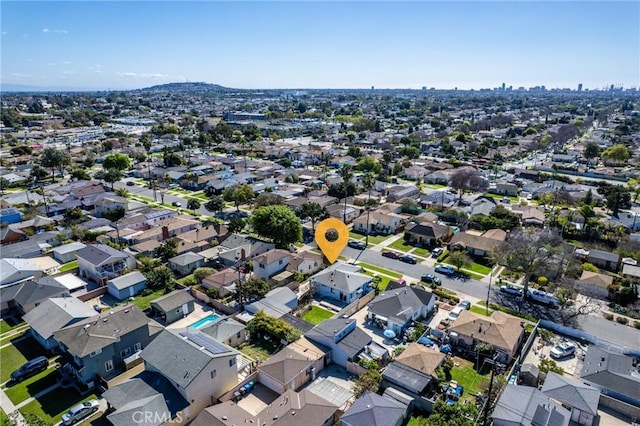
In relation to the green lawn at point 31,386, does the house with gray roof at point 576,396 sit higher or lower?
higher

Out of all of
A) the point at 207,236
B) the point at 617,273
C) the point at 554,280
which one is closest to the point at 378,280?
the point at 554,280

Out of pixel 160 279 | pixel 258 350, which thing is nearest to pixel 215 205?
pixel 160 279

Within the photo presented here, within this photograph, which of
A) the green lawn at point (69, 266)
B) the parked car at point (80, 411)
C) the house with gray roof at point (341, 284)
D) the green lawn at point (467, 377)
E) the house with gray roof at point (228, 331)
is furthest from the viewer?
the green lawn at point (69, 266)

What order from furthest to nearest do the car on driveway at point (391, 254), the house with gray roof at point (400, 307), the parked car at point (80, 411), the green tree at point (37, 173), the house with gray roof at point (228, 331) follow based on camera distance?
the green tree at point (37, 173), the car on driveway at point (391, 254), the house with gray roof at point (400, 307), the house with gray roof at point (228, 331), the parked car at point (80, 411)

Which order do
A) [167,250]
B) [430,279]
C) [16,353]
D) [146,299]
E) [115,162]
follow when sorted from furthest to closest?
[115,162]
[167,250]
[430,279]
[146,299]
[16,353]

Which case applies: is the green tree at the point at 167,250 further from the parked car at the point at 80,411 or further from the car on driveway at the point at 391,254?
the car on driveway at the point at 391,254

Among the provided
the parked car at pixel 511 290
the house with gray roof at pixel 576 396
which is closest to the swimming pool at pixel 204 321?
the house with gray roof at pixel 576 396

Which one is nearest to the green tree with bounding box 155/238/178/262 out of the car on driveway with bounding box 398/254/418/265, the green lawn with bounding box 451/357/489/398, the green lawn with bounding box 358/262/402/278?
the green lawn with bounding box 358/262/402/278

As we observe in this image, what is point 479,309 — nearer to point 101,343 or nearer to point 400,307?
point 400,307
